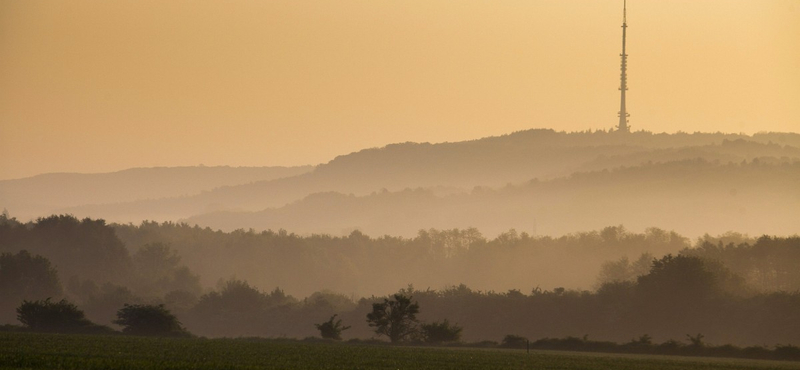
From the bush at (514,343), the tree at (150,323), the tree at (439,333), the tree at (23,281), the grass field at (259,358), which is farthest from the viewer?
the tree at (23,281)

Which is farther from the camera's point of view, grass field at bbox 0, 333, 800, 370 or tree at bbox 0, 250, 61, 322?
tree at bbox 0, 250, 61, 322

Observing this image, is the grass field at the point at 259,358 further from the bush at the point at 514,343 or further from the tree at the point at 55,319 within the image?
the tree at the point at 55,319

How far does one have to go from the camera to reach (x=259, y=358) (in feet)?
243

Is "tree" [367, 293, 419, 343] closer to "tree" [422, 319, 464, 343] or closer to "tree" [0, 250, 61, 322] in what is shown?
"tree" [422, 319, 464, 343]

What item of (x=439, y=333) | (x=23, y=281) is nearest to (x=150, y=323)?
(x=439, y=333)

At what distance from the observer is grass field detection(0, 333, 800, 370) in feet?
207

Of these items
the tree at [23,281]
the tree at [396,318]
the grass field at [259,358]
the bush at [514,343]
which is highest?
the tree at [23,281]

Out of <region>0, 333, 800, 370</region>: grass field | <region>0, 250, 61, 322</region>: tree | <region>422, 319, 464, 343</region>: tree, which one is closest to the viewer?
Answer: <region>0, 333, 800, 370</region>: grass field

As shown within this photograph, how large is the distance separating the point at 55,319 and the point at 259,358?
137 ft

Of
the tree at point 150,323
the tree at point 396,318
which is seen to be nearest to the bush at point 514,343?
the tree at point 396,318

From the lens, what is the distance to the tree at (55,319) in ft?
350

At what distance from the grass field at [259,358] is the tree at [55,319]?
790 inches

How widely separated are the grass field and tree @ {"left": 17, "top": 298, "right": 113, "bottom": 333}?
20053 millimetres

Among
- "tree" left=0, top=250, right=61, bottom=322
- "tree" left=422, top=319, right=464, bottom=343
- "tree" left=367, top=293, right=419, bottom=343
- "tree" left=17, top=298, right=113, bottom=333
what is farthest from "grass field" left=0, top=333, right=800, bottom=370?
"tree" left=0, top=250, right=61, bottom=322
